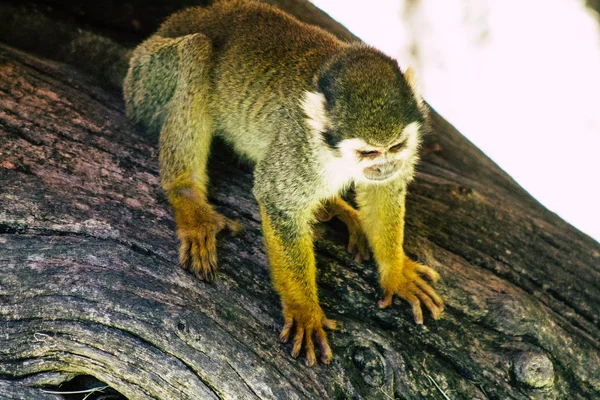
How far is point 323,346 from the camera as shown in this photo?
2.70m

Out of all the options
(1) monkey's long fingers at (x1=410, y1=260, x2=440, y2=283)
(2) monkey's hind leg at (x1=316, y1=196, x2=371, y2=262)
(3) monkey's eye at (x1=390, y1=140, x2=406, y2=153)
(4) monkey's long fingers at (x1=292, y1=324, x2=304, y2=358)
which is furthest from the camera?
(2) monkey's hind leg at (x1=316, y1=196, x2=371, y2=262)

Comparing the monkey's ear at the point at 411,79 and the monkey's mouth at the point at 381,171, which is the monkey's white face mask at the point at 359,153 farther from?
the monkey's ear at the point at 411,79

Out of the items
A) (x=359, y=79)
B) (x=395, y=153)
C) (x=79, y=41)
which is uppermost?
(x=359, y=79)

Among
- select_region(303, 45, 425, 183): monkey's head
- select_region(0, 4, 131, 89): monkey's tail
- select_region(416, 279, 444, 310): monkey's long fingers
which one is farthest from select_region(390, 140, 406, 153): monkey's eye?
select_region(0, 4, 131, 89): monkey's tail

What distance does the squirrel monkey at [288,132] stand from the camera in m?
2.79

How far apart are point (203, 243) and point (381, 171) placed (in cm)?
100

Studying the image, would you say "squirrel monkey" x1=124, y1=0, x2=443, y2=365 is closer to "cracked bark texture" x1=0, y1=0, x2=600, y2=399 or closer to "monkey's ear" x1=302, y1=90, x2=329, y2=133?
"monkey's ear" x1=302, y1=90, x2=329, y2=133

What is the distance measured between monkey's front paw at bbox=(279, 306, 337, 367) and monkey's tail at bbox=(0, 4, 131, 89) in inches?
96.2

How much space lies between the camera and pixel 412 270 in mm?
3250

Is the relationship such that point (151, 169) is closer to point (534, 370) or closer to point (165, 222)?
point (165, 222)

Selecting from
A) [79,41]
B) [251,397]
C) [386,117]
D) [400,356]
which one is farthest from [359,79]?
[79,41]

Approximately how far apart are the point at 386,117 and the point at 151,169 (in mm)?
1524

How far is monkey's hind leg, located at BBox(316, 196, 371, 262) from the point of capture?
3.30m

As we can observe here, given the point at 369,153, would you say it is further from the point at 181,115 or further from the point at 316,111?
the point at 181,115
